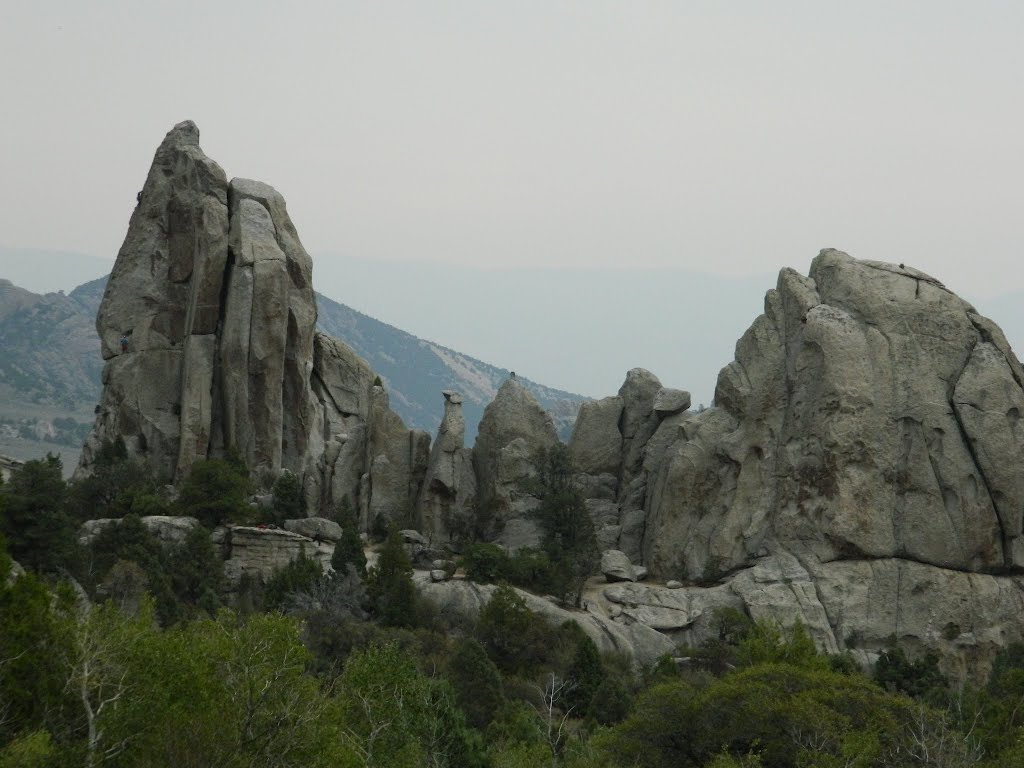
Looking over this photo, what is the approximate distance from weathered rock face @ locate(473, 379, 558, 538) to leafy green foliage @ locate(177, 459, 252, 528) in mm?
11918

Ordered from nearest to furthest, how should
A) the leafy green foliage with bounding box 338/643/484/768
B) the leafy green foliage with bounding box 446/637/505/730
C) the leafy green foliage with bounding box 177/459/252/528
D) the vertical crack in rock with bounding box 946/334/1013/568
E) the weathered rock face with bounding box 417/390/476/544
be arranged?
the leafy green foliage with bounding box 338/643/484/768
the leafy green foliage with bounding box 446/637/505/730
the vertical crack in rock with bounding box 946/334/1013/568
the leafy green foliage with bounding box 177/459/252/528
the weathered rock face with bounding box 417/390/476/544

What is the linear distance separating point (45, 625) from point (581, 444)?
4454 centimetres

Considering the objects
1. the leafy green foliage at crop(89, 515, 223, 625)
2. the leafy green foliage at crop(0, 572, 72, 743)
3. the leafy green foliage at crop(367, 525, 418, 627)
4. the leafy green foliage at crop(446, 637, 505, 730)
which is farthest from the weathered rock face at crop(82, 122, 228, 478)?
the leafy green foliage at crop(0, 572, 72, 743)

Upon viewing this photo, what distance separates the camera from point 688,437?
72.3 meters

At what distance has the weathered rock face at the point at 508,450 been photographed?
245 ft

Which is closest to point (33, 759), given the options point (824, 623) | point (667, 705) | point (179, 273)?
point (667, 705)

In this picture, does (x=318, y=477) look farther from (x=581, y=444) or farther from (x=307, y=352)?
(x=581, y=444)

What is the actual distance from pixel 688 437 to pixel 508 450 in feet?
29.6

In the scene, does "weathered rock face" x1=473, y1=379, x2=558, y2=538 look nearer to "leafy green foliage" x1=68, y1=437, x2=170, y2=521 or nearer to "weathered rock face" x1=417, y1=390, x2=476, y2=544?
"weathered rock face" x1=417, y1=390, x2=476, y2=544

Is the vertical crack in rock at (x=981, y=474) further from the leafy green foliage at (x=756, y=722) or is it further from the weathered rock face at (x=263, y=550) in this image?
the weathered rock face at (x=263, y=550)

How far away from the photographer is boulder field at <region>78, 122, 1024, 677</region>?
65812 millimetres

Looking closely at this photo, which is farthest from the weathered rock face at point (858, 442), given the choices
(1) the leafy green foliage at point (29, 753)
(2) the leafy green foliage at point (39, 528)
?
(1) the leafy green foliage at point (29, 753)

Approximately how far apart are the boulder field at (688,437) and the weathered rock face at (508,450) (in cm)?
12

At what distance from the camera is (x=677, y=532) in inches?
2785
